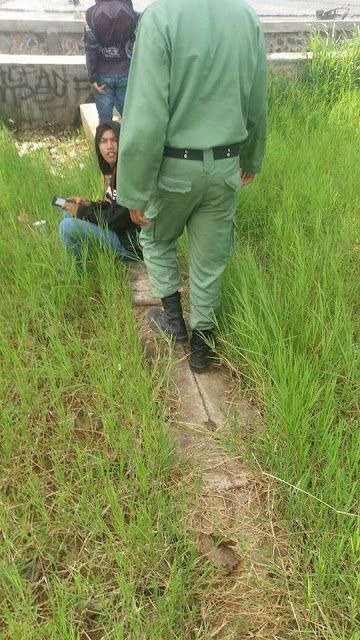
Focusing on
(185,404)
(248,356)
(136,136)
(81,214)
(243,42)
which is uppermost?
(243,42)

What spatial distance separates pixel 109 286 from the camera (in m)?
2.36

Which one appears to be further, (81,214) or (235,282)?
(81,214)

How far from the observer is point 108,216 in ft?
8.86

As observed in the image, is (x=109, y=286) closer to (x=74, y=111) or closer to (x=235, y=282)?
(x=235, y=282)

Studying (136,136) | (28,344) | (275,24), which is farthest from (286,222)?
(275,24)

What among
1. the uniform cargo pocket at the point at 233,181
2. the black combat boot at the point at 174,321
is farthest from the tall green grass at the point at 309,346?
the uniform cargo pocket at the point at 233,181

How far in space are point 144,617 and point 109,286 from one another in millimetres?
1488

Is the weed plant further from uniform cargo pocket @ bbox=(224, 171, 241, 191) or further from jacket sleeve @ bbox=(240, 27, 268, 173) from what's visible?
jacket sleeve @ bbox=(240, 27, 268, 173)

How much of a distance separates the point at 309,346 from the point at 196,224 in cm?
71

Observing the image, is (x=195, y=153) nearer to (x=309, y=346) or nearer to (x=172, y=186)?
(x=172, y=186)

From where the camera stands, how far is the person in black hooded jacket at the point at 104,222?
2590 millimetres

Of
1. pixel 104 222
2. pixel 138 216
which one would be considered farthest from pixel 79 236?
pixel 138 216

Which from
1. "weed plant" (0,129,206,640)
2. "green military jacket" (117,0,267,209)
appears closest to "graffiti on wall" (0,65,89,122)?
"weed plant" (0,129,206,640)

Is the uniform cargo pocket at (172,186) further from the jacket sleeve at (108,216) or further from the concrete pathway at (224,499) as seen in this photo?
the jacket sleeve at (108,216)
